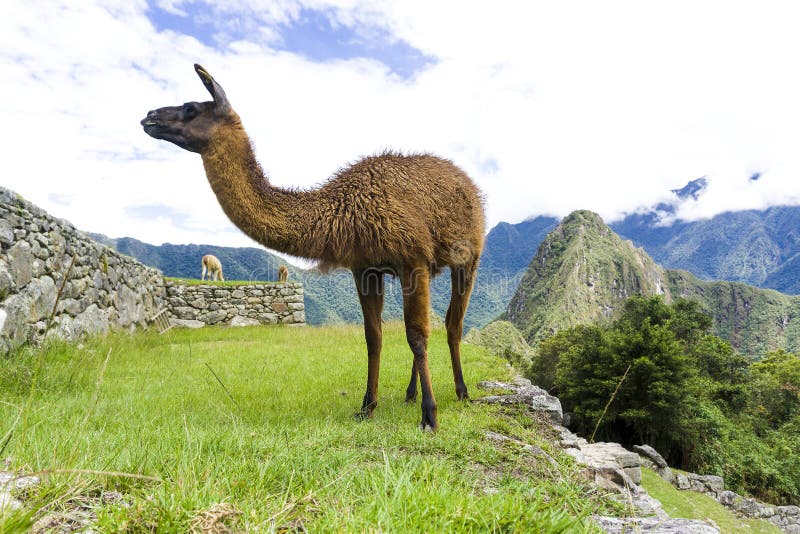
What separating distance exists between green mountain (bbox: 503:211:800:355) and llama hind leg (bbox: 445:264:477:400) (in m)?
109

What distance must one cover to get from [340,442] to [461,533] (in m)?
1.75

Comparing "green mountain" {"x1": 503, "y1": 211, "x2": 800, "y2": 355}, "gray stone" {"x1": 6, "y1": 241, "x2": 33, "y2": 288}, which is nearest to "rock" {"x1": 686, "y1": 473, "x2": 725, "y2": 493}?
"gray stone" {"x1": 6, "y1": 241, "x2": 33, "y2": 288}

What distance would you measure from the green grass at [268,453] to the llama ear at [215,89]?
2175 millimetres

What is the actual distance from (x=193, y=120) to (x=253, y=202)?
2.77ft

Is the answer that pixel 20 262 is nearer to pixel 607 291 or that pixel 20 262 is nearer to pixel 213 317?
pixel 213 317

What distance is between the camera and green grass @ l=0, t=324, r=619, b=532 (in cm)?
154

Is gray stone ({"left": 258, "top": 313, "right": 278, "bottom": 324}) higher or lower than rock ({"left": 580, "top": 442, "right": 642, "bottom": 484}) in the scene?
higher

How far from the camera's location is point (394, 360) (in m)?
8.24

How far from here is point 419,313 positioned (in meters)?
3.92

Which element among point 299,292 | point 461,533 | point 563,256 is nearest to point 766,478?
point 299,292

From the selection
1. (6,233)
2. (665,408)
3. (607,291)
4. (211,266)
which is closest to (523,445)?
(6,233)

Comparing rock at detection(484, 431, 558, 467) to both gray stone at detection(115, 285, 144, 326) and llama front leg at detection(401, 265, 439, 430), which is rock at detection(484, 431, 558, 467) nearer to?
llama front leg at detection(401, 265, 439, 430)

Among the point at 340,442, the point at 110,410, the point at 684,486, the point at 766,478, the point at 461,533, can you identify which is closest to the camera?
the point at 461,533

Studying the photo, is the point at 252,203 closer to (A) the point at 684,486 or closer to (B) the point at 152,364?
(B) the point at 152,364
